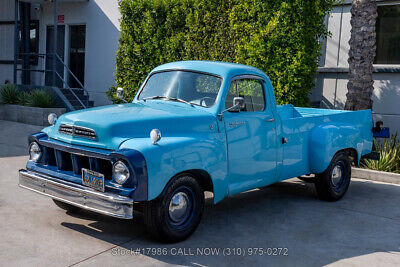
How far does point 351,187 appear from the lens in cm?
784

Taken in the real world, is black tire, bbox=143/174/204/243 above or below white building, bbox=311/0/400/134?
below

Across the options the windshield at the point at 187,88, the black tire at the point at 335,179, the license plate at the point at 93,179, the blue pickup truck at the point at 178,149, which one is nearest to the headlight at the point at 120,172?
the blue pickup truck at the point at 178,149

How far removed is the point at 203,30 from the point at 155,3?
1.87 meters

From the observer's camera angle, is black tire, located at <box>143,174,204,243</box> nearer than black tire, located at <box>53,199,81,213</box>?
Yes

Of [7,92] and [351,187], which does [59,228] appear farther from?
[7,92]

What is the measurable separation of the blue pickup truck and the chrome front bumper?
1 cm

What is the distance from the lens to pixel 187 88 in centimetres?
561

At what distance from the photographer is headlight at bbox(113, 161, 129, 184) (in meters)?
4.31

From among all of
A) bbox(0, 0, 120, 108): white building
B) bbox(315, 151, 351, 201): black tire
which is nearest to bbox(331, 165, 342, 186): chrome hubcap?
bbox(315, 151, 351, 201): black tire

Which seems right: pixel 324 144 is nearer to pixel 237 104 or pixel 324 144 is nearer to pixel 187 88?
pixel 237 104

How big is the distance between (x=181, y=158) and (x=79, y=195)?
1.08 meters

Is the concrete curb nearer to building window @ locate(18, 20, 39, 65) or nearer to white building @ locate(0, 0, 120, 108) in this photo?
white building @ locate(0, 0, 120, 108)

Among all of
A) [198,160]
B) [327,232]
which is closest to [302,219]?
[327,232]

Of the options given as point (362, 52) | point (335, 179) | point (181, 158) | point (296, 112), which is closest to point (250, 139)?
point (181, 158)
